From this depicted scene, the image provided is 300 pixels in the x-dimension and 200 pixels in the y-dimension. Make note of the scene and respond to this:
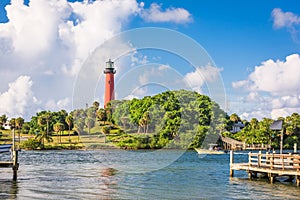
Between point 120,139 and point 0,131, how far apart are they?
39853 mm

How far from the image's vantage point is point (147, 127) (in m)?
115

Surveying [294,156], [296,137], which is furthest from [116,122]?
[294,156]

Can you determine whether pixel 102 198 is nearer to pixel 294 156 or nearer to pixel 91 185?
pixel 91 185

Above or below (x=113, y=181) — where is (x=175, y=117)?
above

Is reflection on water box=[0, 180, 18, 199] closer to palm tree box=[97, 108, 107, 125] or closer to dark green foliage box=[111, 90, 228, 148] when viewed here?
palm tree box=[97, 108, 107, 125]

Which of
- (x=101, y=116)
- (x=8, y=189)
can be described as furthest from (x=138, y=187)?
(x=101, y=116)

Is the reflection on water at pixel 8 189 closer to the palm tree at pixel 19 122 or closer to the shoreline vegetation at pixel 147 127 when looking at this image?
the shoreline vegetation at pixel 147 127

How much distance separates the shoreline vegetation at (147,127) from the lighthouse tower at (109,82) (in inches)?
84.9

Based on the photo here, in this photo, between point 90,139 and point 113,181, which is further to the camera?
point 90,139

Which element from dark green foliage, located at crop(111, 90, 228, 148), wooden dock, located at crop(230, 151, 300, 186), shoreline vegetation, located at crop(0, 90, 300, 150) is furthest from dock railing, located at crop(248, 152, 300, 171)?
dark green foliage, located at crop(111, 90, 228, 148)

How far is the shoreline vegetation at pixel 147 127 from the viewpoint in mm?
110000

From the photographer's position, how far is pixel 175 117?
113m

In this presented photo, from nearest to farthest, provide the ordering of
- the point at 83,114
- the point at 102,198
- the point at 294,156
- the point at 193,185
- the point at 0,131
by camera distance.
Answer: the point at 102,198
the point at 294,156
the point at 193,185
the point at 83,114
the point at 0,131

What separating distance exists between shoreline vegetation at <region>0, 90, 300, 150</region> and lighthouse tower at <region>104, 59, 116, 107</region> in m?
2.16
